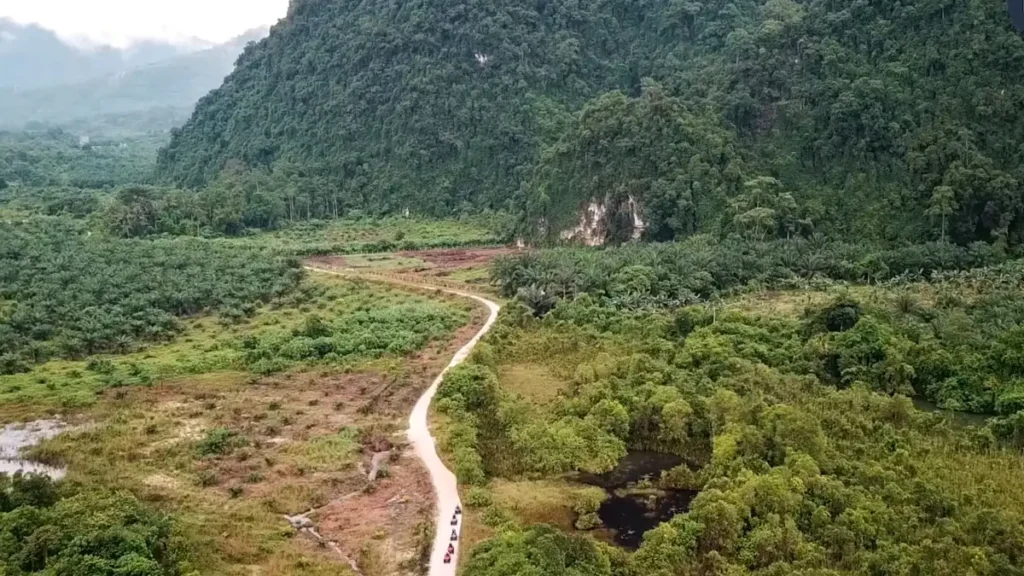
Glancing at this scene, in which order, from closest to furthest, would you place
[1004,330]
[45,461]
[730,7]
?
[45,461] < [1004,330] < [730,7]

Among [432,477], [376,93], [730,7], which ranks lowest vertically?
[432,477]

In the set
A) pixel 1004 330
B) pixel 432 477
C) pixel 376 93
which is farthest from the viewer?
pixel 376 93

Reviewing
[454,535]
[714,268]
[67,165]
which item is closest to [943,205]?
[714,268]

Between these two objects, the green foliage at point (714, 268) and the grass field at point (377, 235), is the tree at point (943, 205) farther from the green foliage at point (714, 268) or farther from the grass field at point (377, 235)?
the grass field at point (377, 235)

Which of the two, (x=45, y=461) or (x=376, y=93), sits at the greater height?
(x=376, y=93)

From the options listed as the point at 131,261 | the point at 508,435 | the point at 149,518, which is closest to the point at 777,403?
the point at 508,435

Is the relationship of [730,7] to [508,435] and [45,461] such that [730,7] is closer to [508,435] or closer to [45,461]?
[508,435]

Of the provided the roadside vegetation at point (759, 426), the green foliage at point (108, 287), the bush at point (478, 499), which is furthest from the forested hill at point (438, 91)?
the bush at point (478, 499)

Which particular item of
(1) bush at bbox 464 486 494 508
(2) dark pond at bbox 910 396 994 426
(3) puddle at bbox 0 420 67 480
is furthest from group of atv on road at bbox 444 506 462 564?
(2) dark pond at bbox 910 396 994 426

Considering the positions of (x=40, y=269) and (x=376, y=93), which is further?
(x=376, y=93)
